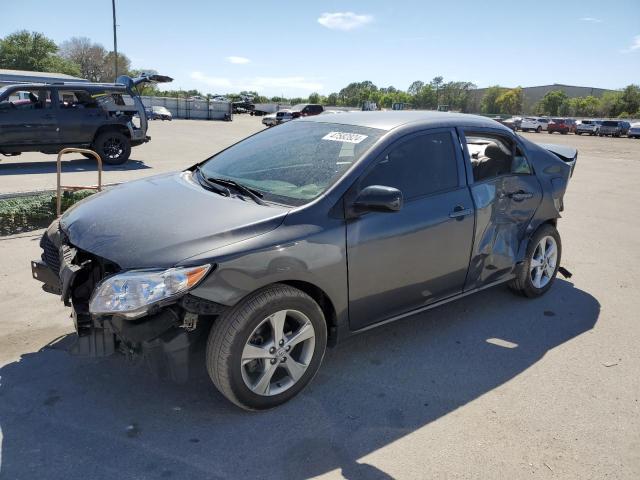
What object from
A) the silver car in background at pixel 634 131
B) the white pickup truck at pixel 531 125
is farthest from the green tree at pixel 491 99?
the silver car in background at pixel 634 131

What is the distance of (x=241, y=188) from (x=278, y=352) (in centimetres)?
110

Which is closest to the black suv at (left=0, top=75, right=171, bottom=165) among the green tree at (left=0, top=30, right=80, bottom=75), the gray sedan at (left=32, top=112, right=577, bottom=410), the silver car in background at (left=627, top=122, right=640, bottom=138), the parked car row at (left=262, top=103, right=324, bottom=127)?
the gray sedan at (left=32, top=112, right=577, bottom=410)

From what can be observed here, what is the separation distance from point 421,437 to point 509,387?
0.86m

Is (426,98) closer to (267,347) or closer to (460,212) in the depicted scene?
(460,212)

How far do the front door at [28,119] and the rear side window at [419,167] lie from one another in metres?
10.9

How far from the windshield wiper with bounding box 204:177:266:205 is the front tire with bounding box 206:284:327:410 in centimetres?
64

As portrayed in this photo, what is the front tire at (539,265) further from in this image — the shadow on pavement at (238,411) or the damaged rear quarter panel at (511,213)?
the shadow on pavement at (238,411)

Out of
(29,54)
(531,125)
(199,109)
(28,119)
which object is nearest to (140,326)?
(28,119)

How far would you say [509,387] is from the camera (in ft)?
11.0

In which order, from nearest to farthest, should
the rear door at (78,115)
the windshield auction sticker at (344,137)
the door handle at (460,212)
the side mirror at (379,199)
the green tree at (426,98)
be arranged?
the side mirror at (379,199) < the windshield auction sticker at (344,137) < the door handle at (460,212) < the rear door at (78,115) < the green tree at (426,98)

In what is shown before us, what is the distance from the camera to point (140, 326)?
2586 mm

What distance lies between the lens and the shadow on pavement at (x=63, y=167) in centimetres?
A: 1161

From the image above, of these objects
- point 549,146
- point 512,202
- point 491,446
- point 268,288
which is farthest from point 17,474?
point 549,146

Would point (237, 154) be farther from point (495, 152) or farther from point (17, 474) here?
point (17, 474)
